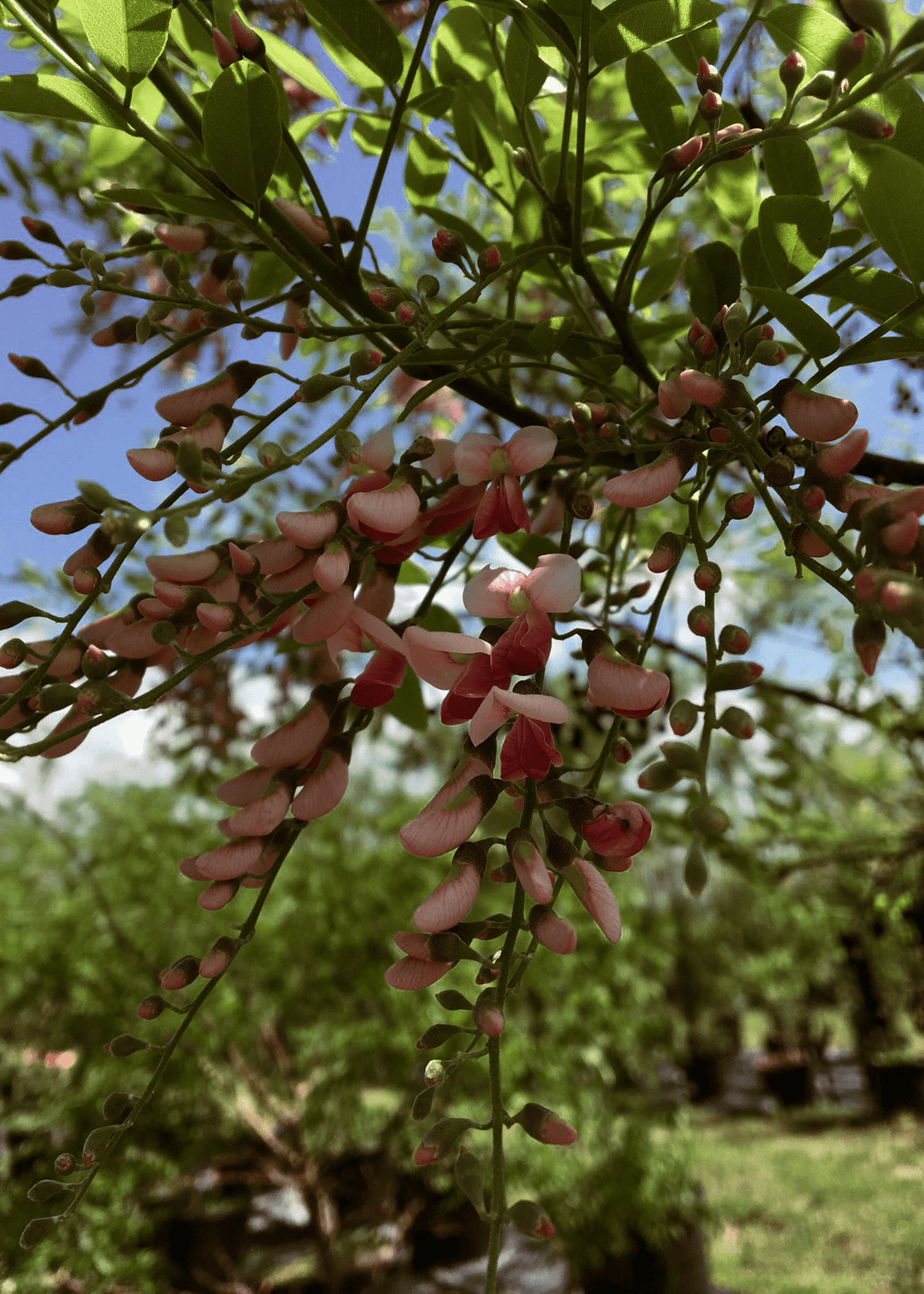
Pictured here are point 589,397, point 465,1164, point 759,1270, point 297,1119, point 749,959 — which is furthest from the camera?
point 749,959

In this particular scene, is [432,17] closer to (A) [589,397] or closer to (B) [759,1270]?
(A) [589,397]

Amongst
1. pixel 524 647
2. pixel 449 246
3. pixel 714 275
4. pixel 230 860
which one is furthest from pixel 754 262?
pixel 230 860

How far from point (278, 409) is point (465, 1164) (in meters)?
0.27

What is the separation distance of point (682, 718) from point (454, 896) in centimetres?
11

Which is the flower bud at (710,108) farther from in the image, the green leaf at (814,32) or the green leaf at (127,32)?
the green leaf at (127,32)

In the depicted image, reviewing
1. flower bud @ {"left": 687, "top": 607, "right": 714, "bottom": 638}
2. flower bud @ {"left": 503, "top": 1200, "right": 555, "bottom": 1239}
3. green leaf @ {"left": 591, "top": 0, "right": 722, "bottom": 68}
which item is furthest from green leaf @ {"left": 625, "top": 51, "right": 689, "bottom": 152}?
flower bud @ {"left": 503, "top": 1200, "right": 555, "bottom": 1239}

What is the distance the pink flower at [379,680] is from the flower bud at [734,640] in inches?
5.1

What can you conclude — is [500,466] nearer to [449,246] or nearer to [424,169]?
[449,246]

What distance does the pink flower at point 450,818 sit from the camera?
0.30m

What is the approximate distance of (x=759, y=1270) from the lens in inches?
116

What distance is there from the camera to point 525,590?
315 millimetres

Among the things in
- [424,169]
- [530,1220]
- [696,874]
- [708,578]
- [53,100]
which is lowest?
[530,1220]

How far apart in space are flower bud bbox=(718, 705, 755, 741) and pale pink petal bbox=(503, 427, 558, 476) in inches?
4.7

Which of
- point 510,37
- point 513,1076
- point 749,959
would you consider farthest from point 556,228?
point 749,959
